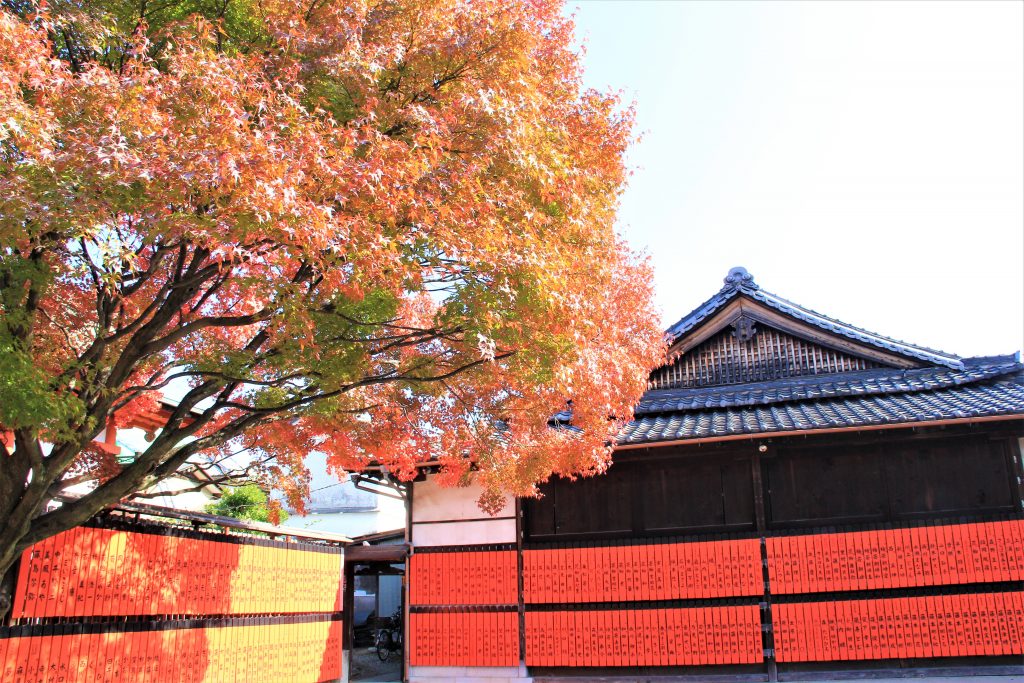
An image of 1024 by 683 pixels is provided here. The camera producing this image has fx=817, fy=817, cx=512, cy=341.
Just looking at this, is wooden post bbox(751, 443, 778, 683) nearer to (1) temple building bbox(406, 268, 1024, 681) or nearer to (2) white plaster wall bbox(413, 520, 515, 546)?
(1) temple building bbox(406, 268, 1024, 681)

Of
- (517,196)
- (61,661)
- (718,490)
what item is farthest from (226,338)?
(718,490)

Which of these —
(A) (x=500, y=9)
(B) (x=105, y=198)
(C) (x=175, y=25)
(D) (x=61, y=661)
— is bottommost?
(D) (x=61, y=661)

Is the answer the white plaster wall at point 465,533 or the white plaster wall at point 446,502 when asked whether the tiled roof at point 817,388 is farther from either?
the white plaster wall at point 446,502

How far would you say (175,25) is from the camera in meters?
7.68

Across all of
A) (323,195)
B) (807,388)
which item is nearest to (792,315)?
(807,388)

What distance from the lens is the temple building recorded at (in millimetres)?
13859

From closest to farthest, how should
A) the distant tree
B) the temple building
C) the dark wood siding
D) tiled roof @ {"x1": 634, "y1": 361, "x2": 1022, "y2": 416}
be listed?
the temple building < the dark wood siding < tiled roof @ {"x1": 634, "y1": 361, "x2": 1022, "y2": 416} < the distant tree

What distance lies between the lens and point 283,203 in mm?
6168

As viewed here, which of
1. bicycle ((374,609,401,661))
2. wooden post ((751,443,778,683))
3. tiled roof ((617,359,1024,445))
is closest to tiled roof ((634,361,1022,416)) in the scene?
tiled roof ((617,359,1024,445))

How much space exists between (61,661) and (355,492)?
26.9 meters

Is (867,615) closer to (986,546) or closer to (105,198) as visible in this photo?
(986,546)

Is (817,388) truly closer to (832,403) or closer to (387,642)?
(832,403)

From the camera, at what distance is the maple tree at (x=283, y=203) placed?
20.5ft

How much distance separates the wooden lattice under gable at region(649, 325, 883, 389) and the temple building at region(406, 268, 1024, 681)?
0.19 feet
